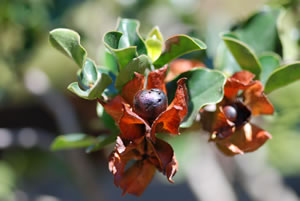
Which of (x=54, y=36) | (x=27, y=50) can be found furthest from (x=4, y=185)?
(x=54, y=36)

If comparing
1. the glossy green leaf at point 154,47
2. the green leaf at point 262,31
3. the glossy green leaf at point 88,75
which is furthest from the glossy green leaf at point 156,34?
the green leaf at point 262,31

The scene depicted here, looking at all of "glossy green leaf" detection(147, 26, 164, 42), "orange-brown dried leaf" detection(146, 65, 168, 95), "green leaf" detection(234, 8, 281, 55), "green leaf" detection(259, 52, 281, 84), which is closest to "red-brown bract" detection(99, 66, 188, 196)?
"orange-brown dried leaf" detection(146, 65, 168, 95)

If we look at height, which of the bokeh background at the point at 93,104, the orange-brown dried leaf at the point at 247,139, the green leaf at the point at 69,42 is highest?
the green leaf at the point at 69,42

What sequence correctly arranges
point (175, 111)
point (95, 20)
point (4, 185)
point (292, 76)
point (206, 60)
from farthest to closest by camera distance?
point (4, 185)
point (95, 20)
point (206, 60)
point (292, 76)
point (175, 111)

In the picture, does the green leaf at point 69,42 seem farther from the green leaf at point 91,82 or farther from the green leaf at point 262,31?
the green leaf at point 262,31

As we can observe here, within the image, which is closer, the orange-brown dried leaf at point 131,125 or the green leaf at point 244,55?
the orange-brown dried leaf at point 131,125

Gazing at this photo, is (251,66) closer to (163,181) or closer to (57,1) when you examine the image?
(57,1)
